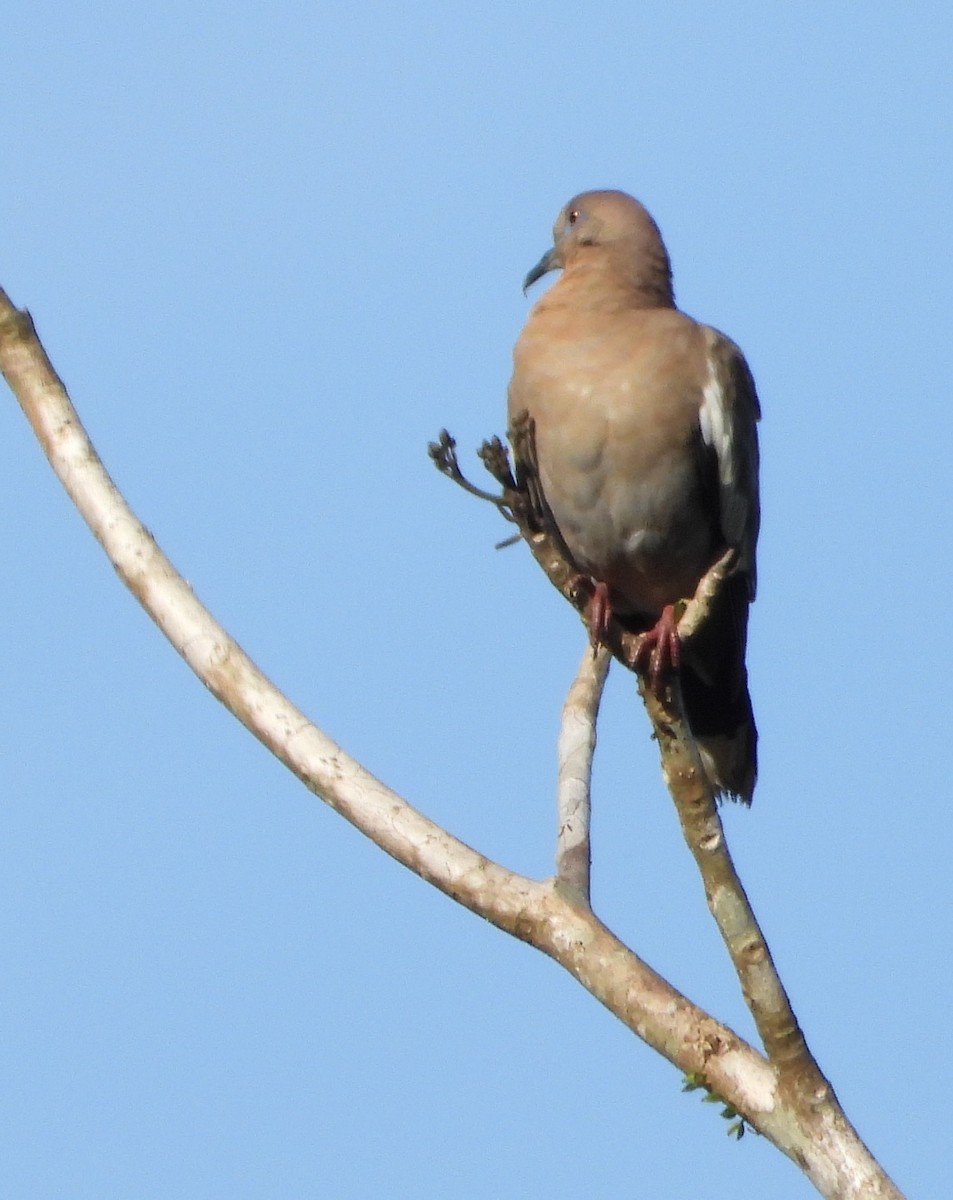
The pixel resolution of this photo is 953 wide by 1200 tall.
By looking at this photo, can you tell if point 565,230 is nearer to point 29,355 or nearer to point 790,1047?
point 29,355

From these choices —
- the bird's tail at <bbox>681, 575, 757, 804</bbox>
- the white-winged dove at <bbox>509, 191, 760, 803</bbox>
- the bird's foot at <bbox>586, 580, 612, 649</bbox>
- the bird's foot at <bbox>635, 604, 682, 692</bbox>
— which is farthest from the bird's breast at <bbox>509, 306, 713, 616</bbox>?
the bird's foot at <bbox>635, 604, 682, 692</bbox>

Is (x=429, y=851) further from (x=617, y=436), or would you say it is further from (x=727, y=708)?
(x=727, y=708)

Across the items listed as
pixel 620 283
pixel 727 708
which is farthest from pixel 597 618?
pixel 620 283

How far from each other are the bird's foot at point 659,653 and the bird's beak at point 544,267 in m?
2.58

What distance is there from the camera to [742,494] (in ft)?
22.8

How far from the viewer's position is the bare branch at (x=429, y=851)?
4.57 metres

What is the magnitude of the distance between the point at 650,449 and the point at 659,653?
1.57 meters

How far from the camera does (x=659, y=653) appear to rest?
5281 mm

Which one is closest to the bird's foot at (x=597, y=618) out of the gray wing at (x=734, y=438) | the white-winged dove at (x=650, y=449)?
the white-winged dove at (x=650, y=449)

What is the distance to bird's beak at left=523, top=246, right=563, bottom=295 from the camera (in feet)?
25.2

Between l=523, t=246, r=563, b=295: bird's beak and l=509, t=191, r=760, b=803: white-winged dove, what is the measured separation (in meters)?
0.31

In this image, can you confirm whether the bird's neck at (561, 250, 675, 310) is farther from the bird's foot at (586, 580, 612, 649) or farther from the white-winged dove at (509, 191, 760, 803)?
the bird's foot at (586, 580, 612, 649)

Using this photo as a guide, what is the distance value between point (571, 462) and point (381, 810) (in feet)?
6.84

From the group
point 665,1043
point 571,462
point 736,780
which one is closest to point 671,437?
point 571,462
